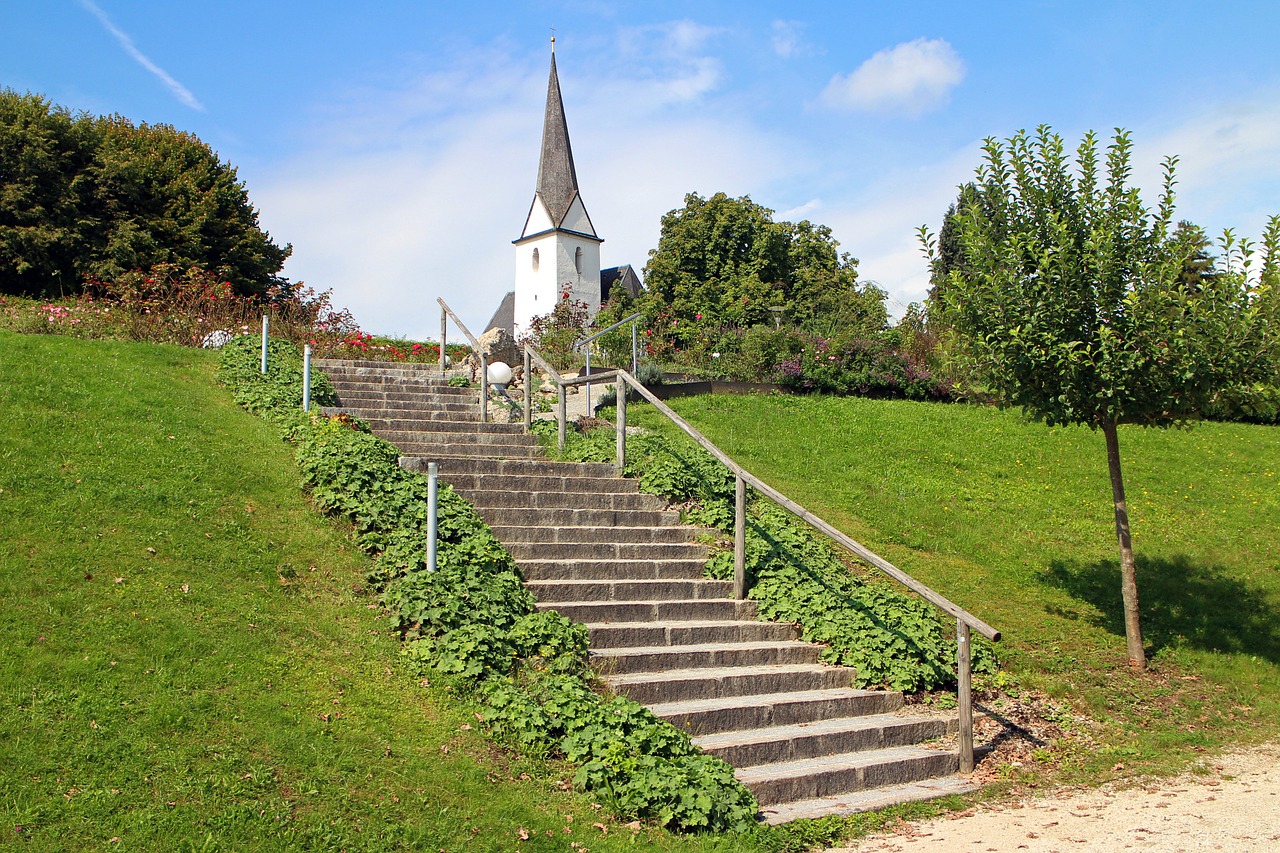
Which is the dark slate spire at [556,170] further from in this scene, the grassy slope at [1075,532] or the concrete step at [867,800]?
the concrete step at [867,800]

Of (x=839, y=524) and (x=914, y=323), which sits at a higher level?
(x=914, y=323)

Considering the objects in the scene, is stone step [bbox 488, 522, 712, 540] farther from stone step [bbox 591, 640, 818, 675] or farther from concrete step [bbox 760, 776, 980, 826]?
concrete step [bbox 760, 776, 980, 826]

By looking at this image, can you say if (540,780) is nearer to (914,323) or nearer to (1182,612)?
(1182,612)

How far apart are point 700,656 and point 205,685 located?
11.0 ft

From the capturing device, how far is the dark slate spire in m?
49.4

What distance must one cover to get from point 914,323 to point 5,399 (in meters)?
19.8

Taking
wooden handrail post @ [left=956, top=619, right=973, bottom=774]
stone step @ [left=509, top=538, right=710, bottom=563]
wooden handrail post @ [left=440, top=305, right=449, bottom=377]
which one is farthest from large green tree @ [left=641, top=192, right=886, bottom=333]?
wooden handrail post @ [left=956, top=619, right=973, bottom=774]

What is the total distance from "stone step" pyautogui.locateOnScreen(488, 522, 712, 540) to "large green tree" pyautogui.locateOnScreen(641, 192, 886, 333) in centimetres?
3016

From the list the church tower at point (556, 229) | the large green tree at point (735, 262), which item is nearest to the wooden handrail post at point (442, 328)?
the large green tree at point (735, 262)

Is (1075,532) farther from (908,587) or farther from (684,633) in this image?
(684,633)

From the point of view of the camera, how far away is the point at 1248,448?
51.3ft

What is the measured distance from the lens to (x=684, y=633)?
7027mm

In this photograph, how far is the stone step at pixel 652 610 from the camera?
6.90 m

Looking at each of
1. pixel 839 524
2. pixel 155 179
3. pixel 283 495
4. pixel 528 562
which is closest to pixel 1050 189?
pixel 839 524
